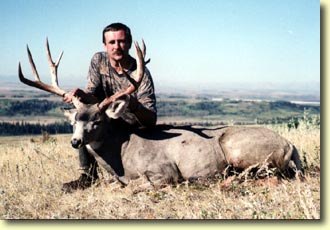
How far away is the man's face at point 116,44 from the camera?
6.90 m

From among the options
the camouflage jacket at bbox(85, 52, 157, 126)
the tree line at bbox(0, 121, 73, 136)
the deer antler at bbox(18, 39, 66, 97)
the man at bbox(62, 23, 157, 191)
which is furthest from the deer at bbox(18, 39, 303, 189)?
the tree line at bbox(0, 121, 73, 136)

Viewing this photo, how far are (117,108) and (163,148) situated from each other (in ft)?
2.44

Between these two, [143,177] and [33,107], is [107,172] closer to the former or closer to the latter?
[143,177]

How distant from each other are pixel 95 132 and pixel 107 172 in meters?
0.54

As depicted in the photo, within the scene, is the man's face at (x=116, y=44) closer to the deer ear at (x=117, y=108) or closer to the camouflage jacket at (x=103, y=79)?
the camouflage jacket at (x=103, y=79)

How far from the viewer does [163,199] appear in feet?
19.6

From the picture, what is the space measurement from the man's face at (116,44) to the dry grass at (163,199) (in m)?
1.44

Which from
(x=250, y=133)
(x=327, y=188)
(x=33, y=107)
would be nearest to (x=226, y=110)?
(x=33, y=107)

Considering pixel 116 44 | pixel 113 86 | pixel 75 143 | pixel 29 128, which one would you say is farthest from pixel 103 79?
pixel 29 128

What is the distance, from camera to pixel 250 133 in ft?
22.7

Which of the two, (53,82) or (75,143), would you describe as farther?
(53,82)

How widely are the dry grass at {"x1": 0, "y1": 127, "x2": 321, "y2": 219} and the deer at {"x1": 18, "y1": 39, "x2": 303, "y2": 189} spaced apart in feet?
0.65

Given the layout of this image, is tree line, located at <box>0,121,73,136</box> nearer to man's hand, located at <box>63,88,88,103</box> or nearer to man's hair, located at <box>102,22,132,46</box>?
man's hand, located at <box>63,88,88,103</box>

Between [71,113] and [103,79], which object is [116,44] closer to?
[103,79]
